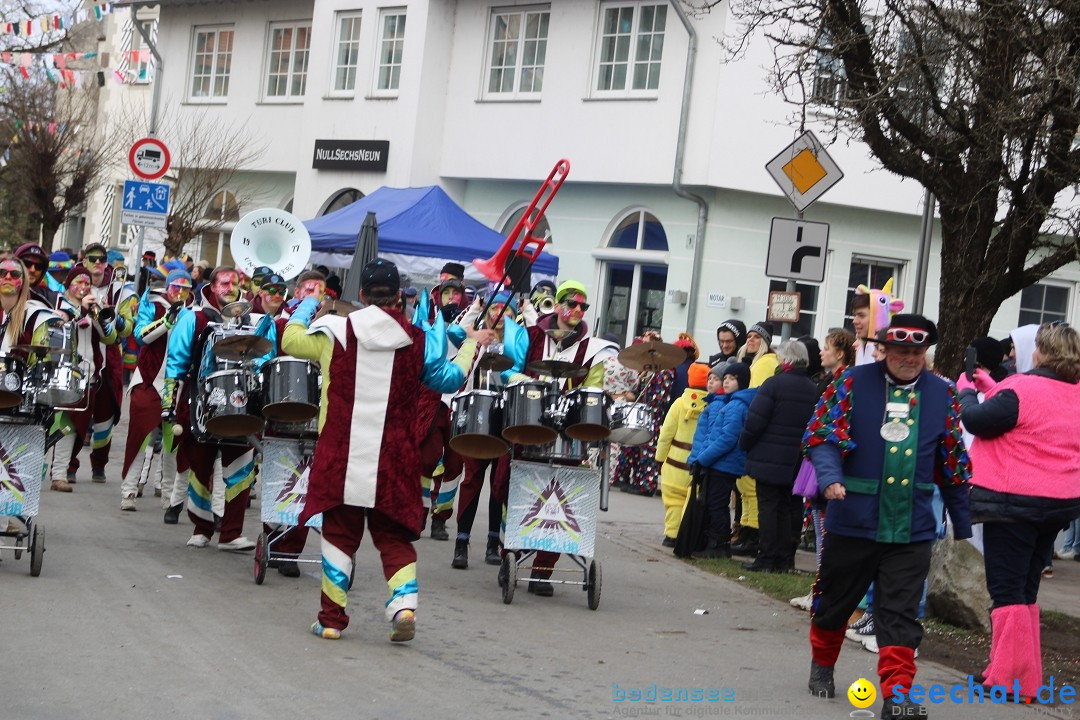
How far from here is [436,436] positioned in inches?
475

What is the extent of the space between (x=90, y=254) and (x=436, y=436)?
490 centimetres

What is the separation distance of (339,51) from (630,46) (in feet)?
25.6

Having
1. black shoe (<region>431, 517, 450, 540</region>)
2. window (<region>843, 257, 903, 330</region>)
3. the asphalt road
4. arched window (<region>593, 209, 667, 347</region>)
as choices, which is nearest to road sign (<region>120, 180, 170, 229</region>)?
black shoe (<region>431, 517, 450, 540</region>)

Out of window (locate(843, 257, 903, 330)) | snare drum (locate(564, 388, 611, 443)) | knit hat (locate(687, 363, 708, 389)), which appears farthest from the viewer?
window (locate(843, 257, 903, 330))

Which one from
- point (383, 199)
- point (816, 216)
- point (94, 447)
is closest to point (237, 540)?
point (94, 447)

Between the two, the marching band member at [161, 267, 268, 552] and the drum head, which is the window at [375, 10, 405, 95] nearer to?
the marching band member at [161, 267, 268, 552]

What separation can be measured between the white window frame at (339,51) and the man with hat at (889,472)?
2370 cm

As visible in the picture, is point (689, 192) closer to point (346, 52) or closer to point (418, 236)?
point (418, 236)

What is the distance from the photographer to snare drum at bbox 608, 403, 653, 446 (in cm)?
998

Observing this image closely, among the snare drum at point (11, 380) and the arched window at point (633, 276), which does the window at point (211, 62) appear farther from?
the snare drum at point (11, 380)

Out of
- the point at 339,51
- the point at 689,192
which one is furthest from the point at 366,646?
the point at 339,51

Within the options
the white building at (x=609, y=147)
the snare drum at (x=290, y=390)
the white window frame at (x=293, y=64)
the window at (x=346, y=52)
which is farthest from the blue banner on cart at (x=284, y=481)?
the white window frame at (x=293, y=64)

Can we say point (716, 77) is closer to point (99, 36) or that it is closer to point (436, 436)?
point (436, 436)

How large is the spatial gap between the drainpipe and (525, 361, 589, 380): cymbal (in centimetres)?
1416
